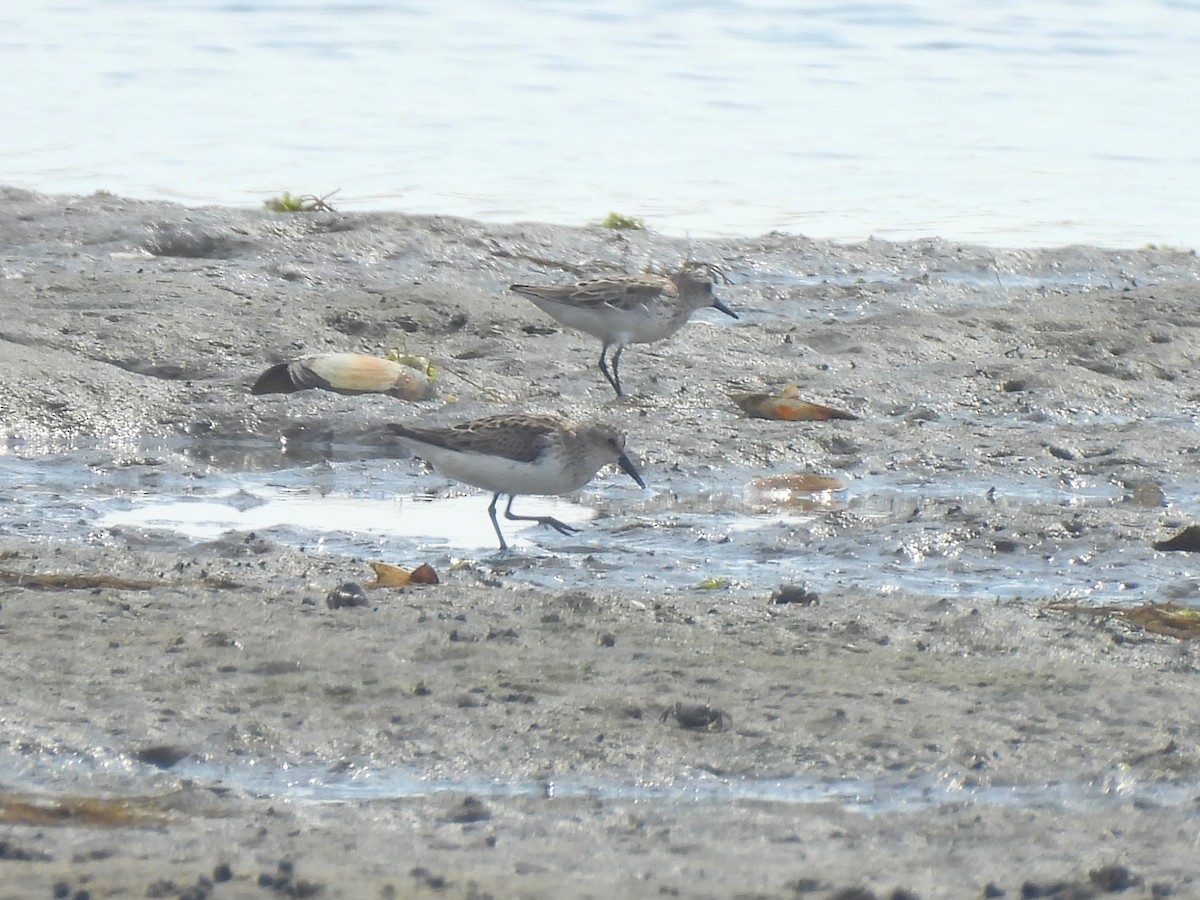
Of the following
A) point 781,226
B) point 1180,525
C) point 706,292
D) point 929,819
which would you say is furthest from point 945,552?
point 781,226

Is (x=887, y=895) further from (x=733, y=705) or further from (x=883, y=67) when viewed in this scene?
(x=883, y=67)

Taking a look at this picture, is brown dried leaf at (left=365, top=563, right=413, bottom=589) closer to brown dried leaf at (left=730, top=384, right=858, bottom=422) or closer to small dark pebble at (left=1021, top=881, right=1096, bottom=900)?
small dark pebble at (left=1021, top=881, right=1096, bottom=900)

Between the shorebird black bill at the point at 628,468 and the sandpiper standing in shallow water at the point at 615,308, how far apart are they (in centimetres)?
192

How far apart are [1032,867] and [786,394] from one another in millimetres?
5584

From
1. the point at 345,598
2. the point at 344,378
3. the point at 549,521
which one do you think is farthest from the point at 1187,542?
the point at 344,378

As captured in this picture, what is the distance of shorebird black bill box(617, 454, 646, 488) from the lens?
7.91 m

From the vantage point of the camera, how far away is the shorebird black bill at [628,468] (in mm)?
7914

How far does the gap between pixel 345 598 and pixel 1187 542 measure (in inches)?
123

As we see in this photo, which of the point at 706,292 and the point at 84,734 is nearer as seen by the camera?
the point at 84,734

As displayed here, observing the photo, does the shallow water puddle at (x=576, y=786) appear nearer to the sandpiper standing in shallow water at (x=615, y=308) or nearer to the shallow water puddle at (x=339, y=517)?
the shallow water puddle at (x=339, y=517)

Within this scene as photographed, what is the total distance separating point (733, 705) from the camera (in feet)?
17.1

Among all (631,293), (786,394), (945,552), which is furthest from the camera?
(631,293)

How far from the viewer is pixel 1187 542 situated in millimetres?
7156

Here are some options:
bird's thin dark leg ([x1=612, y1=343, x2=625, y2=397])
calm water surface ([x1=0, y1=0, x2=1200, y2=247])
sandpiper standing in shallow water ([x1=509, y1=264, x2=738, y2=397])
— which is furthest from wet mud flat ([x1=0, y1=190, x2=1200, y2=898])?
calm water surface ([x1=0, y1=0, x2=1200, y2=247])
